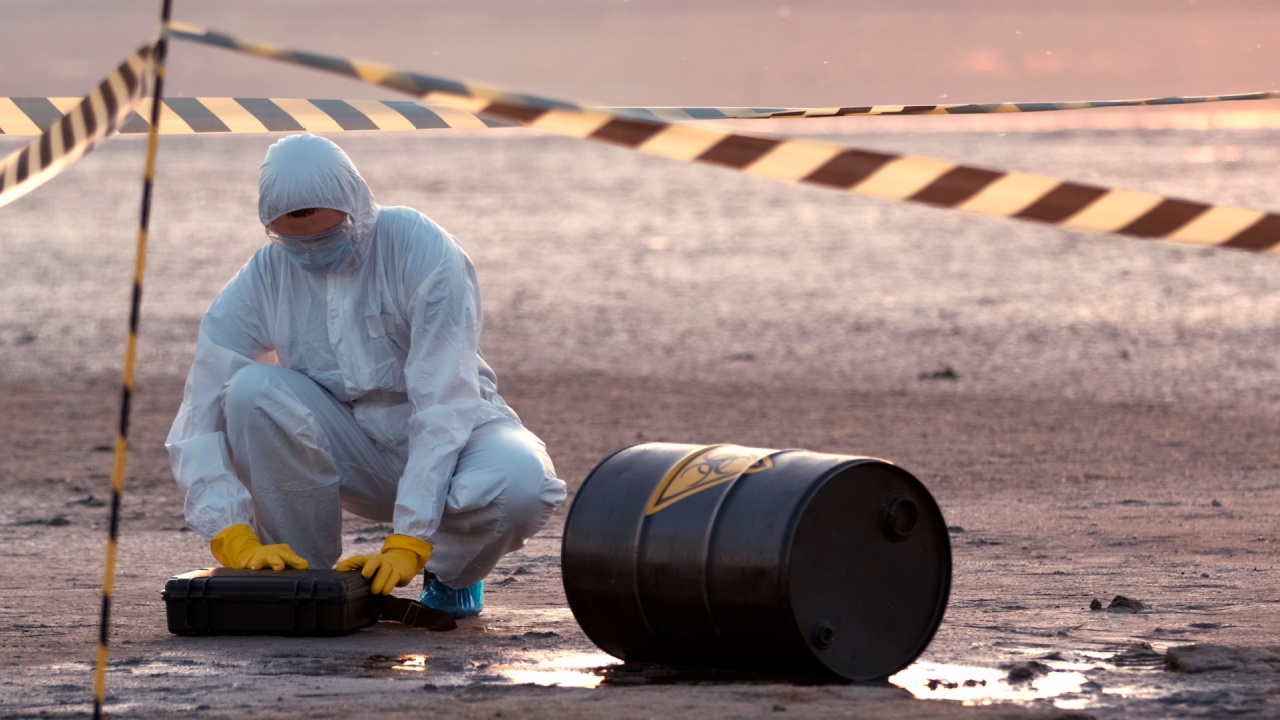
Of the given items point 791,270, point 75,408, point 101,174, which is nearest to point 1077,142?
point 101,174

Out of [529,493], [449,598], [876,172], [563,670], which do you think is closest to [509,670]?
[563,670]

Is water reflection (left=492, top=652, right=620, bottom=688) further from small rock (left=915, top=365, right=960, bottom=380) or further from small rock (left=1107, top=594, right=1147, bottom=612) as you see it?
small rock (left=915, top=365, right=960, bottom=380)

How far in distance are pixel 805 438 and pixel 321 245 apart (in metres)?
4.66

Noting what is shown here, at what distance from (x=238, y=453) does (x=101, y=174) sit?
48423 mm

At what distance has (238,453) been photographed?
491cm

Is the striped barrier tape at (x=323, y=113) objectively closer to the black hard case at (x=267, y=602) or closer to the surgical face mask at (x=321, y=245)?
the surgical face mask at (x=321, y=245)

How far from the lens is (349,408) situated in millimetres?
4988

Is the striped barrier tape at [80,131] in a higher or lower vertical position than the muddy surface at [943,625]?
higher

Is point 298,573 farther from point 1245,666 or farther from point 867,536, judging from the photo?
point 1245,666

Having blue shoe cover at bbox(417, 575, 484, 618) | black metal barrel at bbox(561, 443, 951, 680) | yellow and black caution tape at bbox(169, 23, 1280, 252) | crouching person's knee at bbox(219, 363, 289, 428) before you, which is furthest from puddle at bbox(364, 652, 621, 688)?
yellow and black caution tape at bbox(169, 23, 1280, 252)

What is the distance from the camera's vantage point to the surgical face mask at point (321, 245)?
470cm

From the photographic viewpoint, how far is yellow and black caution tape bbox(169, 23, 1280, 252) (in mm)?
3430

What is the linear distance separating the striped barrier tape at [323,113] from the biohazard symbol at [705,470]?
2.01 m

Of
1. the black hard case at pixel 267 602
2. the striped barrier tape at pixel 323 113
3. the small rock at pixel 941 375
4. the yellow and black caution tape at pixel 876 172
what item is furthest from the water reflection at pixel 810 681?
the small rock at pixel 941 375
